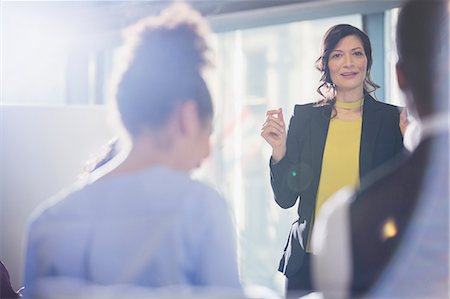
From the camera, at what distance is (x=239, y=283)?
1286 millimetres

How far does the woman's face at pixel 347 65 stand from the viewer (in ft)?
6.36

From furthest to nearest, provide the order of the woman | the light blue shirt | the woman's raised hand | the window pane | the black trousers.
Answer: the window pane → the woman's raised hand → the woman → the black trousers → the light blue shirt

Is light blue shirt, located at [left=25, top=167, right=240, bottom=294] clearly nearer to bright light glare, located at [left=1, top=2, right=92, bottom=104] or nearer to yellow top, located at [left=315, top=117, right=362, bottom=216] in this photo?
yellow top, located at [left=315, top=117, right=362, bottom=216]

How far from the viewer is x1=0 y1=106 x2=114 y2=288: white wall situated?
2705mm

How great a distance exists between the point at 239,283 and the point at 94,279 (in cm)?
30

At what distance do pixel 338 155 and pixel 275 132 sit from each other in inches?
8.5

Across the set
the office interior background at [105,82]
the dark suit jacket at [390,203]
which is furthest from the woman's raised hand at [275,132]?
the dark suit jacket at [390,203]

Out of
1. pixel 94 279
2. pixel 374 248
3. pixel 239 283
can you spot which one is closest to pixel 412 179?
pixel 374 248

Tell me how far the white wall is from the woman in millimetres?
967

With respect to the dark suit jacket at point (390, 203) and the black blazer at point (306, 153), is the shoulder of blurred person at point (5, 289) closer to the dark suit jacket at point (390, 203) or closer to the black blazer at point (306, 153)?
the black blazer at point (306, 153)

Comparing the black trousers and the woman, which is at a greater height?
the woman

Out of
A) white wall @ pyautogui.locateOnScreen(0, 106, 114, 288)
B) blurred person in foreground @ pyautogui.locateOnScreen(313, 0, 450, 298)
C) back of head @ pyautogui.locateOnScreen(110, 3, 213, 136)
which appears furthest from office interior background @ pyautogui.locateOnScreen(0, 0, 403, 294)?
blurred person in foreground @ pyautogui.locateOnScreen(313, 0, 450, 298)

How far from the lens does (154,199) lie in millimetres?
1287

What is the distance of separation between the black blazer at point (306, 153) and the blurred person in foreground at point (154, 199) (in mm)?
609
